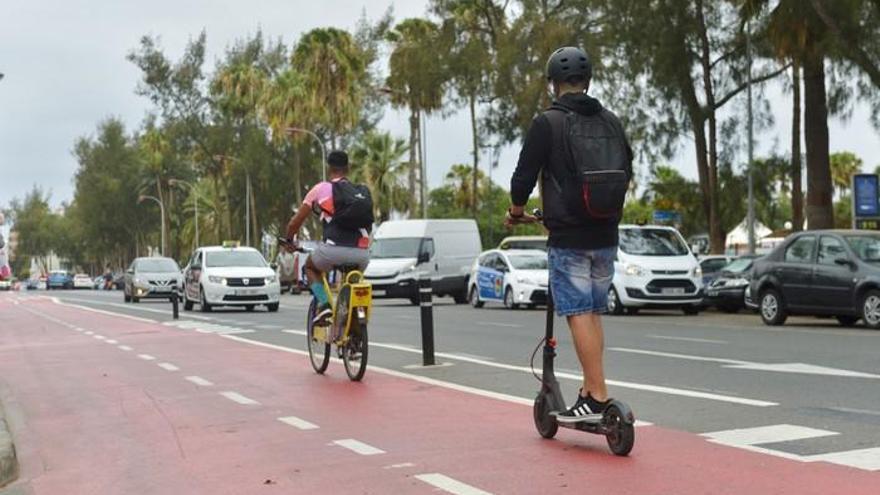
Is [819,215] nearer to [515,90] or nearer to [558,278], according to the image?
[515,90]

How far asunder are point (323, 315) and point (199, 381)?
145 centimetres

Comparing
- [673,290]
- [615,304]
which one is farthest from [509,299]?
[673,290]

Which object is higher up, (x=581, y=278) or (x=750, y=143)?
(x=750, y=143)

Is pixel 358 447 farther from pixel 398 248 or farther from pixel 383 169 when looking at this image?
pixel 383 169

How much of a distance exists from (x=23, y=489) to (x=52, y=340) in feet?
41.8

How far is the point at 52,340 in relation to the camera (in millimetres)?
18781

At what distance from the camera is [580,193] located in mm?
6543

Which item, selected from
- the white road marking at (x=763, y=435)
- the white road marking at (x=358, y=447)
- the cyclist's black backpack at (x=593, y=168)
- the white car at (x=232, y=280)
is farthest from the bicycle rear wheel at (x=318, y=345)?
the white car at (x=232, y=280)

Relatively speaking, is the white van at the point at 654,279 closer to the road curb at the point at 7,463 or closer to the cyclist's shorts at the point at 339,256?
the cyclist's shorts at the point at 339,256

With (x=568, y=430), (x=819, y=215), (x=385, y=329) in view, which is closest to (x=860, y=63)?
(x=819, y=215)

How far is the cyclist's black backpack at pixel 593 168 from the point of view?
6.50 metres

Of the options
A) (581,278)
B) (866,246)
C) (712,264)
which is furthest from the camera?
(712,264)

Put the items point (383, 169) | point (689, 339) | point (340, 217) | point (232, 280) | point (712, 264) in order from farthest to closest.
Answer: point (383, 169)
point (712, 264)
point (232, 280)
point (689, 339)
point (340, 217)

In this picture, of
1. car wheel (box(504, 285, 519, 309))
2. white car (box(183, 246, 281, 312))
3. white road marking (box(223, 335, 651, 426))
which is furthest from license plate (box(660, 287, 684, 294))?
white road marking (box(223, 335, 651, 426))
